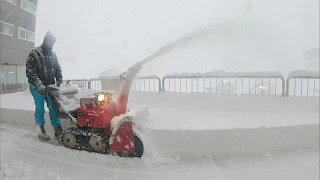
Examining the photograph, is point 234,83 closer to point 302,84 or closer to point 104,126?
point 302,84

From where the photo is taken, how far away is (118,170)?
7.82ft

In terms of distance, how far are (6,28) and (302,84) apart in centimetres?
429

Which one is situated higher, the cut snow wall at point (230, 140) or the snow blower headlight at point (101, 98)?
the snow blower headlight at point (101, 98)

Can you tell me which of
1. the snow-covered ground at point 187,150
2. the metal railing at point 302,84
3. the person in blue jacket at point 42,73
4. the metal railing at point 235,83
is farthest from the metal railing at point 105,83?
the metal railing at point 302,84

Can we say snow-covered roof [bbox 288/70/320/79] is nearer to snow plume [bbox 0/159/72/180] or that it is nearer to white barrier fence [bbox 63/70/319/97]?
white barrier fence [bbox 63/70/319/97]

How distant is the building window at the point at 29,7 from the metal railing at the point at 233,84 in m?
2.74

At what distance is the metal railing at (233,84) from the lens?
13.7 feet

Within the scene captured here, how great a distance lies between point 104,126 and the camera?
2639mm

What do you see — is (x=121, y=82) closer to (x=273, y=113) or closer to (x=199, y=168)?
(x=199, y=168)

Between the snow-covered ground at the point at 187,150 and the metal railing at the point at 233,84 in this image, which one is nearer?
the snow-covered ground at the point at 187,150

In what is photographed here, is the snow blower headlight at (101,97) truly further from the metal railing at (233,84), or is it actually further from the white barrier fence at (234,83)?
the metal railing at (233,84)

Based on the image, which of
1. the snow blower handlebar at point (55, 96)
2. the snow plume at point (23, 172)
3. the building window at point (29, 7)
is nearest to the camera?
the building window at point (29, 7)

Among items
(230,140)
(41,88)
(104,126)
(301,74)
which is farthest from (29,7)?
(301,74)

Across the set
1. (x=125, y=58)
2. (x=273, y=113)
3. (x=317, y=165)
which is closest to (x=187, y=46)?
(x=125, y=58)
